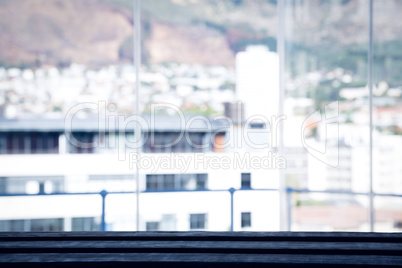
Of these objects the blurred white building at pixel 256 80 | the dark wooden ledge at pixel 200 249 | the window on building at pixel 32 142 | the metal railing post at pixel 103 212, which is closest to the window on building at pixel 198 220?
the blurred white building at pixel 256 80

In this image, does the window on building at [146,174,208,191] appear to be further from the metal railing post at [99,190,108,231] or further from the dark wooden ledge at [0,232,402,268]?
the dark wooden ledge at [0,232,402,268]

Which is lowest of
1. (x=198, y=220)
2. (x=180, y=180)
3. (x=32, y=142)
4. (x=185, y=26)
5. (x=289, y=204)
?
(x=198, y=220)

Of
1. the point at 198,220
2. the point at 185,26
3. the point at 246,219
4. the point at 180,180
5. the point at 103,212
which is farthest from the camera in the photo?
the point at 180,180

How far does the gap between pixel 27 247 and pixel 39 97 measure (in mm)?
8023

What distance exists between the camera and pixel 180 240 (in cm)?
135

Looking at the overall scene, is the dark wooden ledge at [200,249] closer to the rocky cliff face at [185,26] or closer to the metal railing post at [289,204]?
the metal railing post at [289,204]

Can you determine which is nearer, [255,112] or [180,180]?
[255,112]

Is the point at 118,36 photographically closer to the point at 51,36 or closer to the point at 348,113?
the point at 51,36

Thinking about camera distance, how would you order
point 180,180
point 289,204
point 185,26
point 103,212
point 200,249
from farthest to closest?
1. point 180,180
2. point 185,26
3. point 289,204
4. point 103,212
5. point 200,249

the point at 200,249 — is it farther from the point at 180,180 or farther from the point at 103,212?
the point at 180,180

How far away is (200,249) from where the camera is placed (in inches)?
49.4

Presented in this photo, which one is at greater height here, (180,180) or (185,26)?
(185,26)

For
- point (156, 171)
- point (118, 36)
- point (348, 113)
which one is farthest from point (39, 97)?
point (348, 113)

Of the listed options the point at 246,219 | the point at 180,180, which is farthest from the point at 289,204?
the point at 180,180
